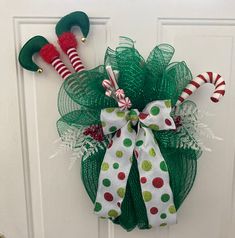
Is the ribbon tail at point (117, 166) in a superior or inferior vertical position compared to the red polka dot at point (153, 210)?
superior

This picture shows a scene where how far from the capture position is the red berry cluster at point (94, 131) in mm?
821

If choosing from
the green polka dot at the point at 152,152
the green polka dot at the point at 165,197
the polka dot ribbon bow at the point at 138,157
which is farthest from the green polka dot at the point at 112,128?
the green polka dot at the point at 165,197

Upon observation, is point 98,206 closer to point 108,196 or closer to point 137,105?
point 108,196

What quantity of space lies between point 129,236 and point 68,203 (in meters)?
0.21

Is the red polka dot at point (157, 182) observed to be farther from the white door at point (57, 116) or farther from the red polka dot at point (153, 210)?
the white door at point (57, 116)

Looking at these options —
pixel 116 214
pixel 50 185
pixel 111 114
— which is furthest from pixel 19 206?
pixel 111 114

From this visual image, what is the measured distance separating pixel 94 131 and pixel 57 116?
0.13 meters

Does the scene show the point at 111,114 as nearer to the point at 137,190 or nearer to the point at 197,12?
the point at 137,190

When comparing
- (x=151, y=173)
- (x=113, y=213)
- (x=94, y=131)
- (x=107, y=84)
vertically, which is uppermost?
(x=107, y=84)

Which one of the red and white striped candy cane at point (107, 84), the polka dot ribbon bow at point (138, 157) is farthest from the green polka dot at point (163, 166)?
the red and white striped candy cane at point (107, 84)

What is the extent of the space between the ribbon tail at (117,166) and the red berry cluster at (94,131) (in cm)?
4

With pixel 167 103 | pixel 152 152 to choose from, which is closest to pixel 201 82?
pixel 167 103

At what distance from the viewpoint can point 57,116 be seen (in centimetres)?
88

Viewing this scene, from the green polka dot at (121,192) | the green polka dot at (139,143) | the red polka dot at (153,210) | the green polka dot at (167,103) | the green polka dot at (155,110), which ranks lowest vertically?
the red polka dot at (153,210)
